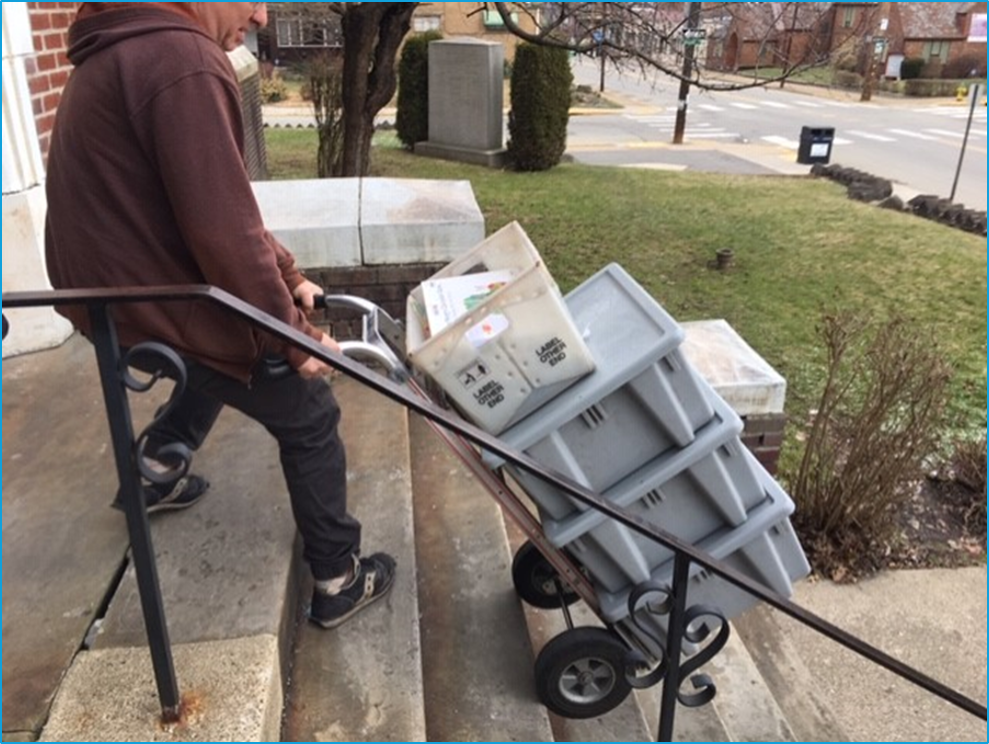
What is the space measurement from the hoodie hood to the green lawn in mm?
4261

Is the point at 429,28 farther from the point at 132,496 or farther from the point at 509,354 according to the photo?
the point at 132,496

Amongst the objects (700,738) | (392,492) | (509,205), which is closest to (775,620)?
(700,738)

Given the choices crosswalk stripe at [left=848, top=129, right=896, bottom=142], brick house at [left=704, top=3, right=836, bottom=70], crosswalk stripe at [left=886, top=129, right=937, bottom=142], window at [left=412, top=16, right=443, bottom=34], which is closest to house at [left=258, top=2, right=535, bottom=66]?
window at [left=412, top=16, right=443, bottom=34]

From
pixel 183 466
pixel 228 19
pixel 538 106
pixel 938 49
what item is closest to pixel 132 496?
pixel 183 466

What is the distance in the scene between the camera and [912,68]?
144 ft

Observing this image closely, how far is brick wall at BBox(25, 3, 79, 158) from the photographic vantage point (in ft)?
Answer: 12.2

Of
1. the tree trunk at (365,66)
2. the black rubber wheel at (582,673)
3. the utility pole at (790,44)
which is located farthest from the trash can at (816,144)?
the black rubber wheel at (582,673)

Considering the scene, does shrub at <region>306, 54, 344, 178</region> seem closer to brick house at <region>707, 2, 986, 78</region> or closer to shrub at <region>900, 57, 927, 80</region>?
brick house at <region>707, 2, 986, 78</region>

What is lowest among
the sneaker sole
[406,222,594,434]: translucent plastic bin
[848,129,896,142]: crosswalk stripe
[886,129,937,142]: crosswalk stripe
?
[848,129,896,142]: crosswalk stripe

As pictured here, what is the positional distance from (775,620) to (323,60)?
10.1 metres

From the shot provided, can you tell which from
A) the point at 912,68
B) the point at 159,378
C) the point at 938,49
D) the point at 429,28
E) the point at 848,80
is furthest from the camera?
the point at 938,49

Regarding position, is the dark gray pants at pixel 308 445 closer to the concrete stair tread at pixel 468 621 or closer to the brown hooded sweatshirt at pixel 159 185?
the brown hooded sweatshirt at pixel 159 185

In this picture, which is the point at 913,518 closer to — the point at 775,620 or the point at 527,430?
the point at 775,620

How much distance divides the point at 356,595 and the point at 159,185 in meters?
1.28
